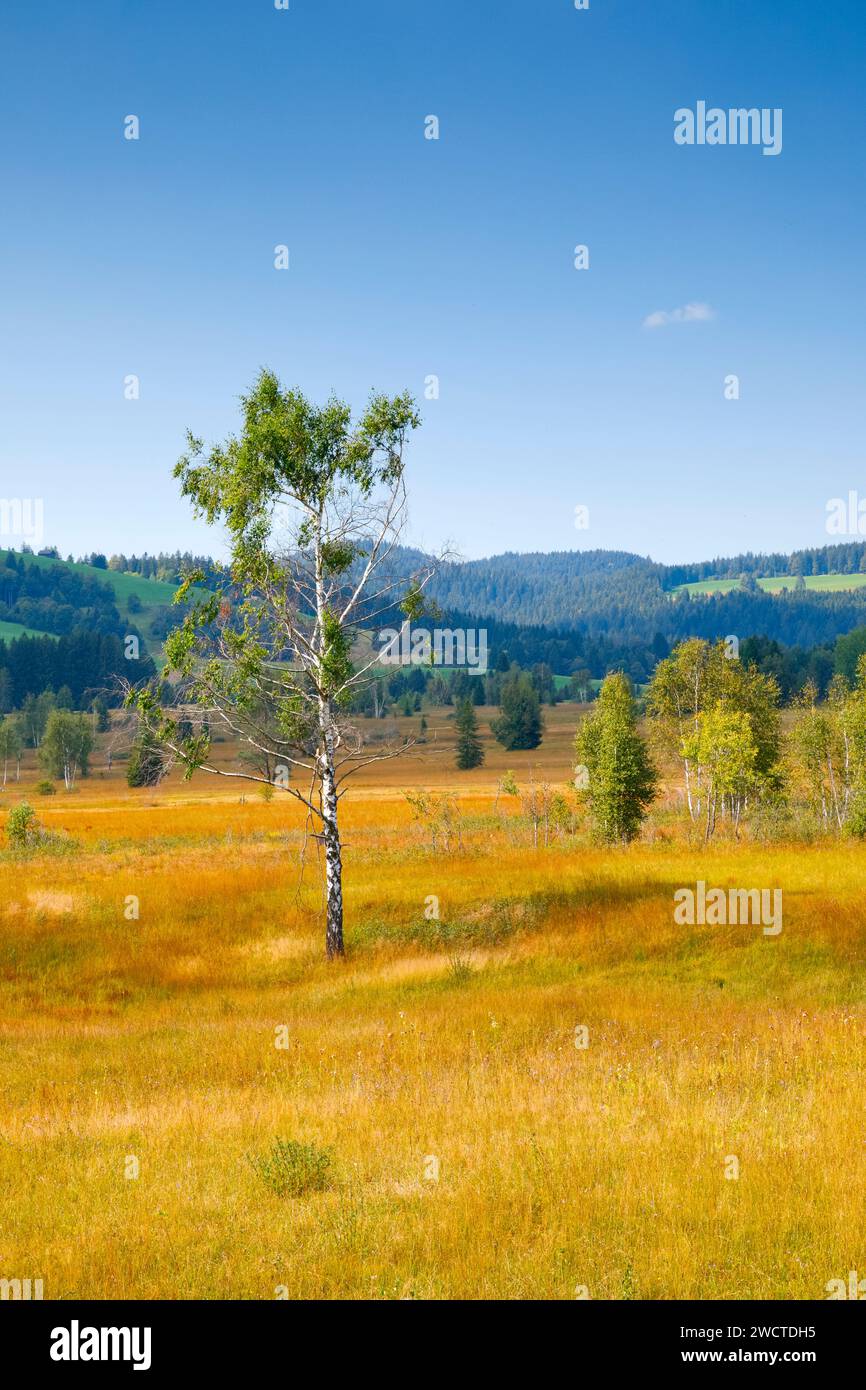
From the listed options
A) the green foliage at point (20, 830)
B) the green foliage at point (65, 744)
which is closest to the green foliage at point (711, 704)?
the green foliage at point (20, 830)

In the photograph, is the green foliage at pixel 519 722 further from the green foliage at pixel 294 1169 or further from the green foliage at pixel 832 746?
the green foliage at pixel 294 1169

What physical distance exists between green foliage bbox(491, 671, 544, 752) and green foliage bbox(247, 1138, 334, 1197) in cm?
14816

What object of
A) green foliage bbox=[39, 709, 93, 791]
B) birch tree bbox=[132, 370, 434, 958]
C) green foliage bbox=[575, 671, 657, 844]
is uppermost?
birch tree bbox=[132, 370, 434, 958]

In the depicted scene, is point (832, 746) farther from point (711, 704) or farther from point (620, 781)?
point (620, 781)

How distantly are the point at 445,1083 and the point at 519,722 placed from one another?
145552 millimetres

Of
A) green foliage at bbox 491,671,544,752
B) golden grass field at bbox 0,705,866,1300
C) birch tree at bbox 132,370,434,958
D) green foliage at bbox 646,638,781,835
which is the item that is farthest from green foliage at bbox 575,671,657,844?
green foliage at bbox 491,671,544,752

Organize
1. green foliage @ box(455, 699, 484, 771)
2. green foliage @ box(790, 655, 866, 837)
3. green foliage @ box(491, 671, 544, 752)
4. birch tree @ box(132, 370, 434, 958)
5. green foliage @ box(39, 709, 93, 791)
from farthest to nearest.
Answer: green foliage @ box(491, 671, 544, 752)
green foliage @ box(39, 709, 93, 791)
green foliage @ box(455, 699, 484, 771)
green foliage @ box(790, 655, 866, 837)
birch tree @ box(132, 370, 434, 958)

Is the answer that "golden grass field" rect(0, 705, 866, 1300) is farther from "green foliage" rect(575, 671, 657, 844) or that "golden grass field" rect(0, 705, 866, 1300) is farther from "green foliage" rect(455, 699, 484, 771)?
"green foliage" rect(455, 699, 484, 771)

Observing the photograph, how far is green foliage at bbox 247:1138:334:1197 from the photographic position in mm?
8531

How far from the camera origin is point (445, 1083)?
1189 centimetres

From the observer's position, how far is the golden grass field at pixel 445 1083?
7160 mm

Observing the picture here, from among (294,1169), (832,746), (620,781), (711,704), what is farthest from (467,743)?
(294,1169)
